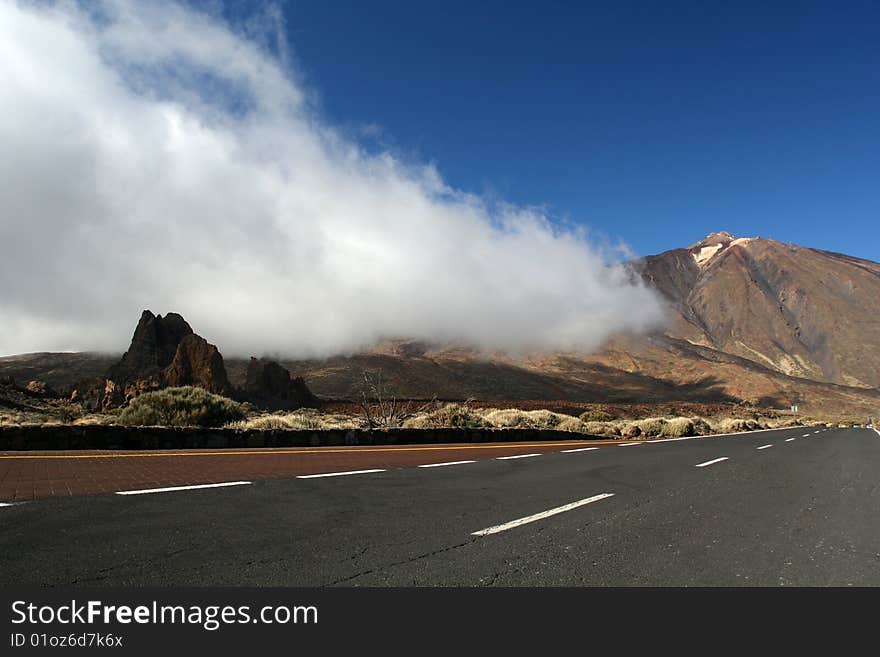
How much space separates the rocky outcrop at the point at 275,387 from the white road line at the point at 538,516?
4626cm

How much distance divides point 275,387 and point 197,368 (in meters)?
10.7

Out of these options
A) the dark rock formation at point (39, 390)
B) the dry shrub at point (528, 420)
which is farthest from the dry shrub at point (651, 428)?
the dark rock formation at point (39, 390)

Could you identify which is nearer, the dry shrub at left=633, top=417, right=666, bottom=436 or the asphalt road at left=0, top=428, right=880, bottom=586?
the asphalt road at left=0, top=428, right=880, bottom=586

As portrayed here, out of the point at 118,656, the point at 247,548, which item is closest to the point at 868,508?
the point at 247,548

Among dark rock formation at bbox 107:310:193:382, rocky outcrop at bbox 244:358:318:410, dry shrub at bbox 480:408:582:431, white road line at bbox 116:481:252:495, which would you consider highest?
dark rock formation at bbox 107:310:193:382

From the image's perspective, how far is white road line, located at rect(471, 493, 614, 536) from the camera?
541 centimetres

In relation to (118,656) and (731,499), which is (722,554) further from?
(118,656)

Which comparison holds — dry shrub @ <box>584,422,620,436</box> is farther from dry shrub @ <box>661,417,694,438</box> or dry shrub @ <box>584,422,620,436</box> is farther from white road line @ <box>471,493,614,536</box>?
white road line @ <box>471,493,614,536</box>

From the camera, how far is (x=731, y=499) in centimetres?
798

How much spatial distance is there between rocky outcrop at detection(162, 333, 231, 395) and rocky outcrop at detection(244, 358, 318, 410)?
17.2ft

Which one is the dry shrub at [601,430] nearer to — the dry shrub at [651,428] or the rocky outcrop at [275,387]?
the dry shrub at [651,428]

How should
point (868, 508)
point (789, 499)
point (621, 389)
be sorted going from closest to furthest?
1. point (868, 508)
2. point (789, 499)
3. point (621, 389)

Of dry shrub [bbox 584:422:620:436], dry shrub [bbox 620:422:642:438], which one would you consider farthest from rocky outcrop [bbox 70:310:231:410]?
dry shrub [bbox 620:422:642:438]

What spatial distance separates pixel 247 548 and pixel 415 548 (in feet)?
4.33
